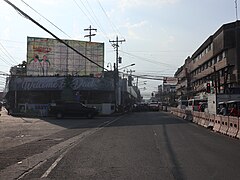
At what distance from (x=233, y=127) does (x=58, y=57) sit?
5025 cm

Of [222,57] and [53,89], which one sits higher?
[222,57]

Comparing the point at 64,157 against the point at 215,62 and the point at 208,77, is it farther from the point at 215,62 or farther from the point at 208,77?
the point at 208,77

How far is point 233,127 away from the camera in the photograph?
20.2 m

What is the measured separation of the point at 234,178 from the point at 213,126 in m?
17.3

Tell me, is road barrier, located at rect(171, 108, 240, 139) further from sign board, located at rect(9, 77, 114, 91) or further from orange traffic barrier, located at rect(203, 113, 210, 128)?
sign board, located at rect(9, 77, 114, 91)

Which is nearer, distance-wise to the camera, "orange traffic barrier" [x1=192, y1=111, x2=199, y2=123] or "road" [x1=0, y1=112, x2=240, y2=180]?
"road" [x1=0, y1=112, x2=240, y2=180]

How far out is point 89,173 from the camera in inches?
369

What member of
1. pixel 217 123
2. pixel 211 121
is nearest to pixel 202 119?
pixel 211 121

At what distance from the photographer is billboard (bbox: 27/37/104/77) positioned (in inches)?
2566

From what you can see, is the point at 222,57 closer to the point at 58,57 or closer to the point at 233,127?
the point at 58,57

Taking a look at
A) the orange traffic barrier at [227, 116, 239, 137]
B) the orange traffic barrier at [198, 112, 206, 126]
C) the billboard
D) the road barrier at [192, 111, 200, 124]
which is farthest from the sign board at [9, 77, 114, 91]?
the orange traffic barrier at [227, 116, 239, 137]

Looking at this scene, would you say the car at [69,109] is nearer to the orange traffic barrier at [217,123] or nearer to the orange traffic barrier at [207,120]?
the orange traffic barrier at [207,120]

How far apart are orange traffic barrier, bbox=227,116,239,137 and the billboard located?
46.3 m

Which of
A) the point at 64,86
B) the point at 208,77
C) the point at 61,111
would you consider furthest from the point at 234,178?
the point at 208,77
